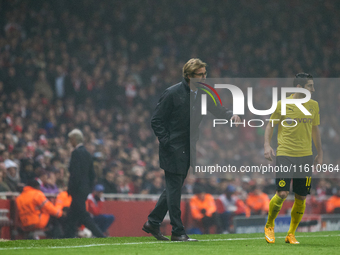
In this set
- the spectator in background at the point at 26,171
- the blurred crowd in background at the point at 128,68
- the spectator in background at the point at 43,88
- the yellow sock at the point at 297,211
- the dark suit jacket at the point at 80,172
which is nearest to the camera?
the yellow sock at the point at 297,211

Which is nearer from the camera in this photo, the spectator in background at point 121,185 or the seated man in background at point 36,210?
the seated man in background at point 36,210

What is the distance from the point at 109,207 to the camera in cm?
995

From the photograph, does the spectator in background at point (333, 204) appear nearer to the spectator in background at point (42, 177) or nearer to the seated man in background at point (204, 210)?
the seated man in background at point (204, 210)

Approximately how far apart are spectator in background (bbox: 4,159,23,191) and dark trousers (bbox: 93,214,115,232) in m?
1.53

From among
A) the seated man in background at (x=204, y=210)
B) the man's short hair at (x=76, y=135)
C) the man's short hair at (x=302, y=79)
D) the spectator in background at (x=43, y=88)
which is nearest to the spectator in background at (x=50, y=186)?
the man's short hair at (x=76, y=135)

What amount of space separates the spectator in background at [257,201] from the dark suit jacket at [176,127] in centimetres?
676

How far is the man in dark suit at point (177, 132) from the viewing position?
231 inches

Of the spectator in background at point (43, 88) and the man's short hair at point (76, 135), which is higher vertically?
the spectator in background at point (43, 88)

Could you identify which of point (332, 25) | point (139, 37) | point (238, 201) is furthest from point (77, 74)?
point (332, 25)

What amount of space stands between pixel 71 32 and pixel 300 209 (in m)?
11.8

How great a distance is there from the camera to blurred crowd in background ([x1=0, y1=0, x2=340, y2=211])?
1200 centimetres

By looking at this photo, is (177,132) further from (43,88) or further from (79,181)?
(43,88)

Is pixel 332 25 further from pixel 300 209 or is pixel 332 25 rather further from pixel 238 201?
pixel 300 209

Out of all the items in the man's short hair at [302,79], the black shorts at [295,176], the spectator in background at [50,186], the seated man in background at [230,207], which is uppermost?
the man's short hair at [302,79]
